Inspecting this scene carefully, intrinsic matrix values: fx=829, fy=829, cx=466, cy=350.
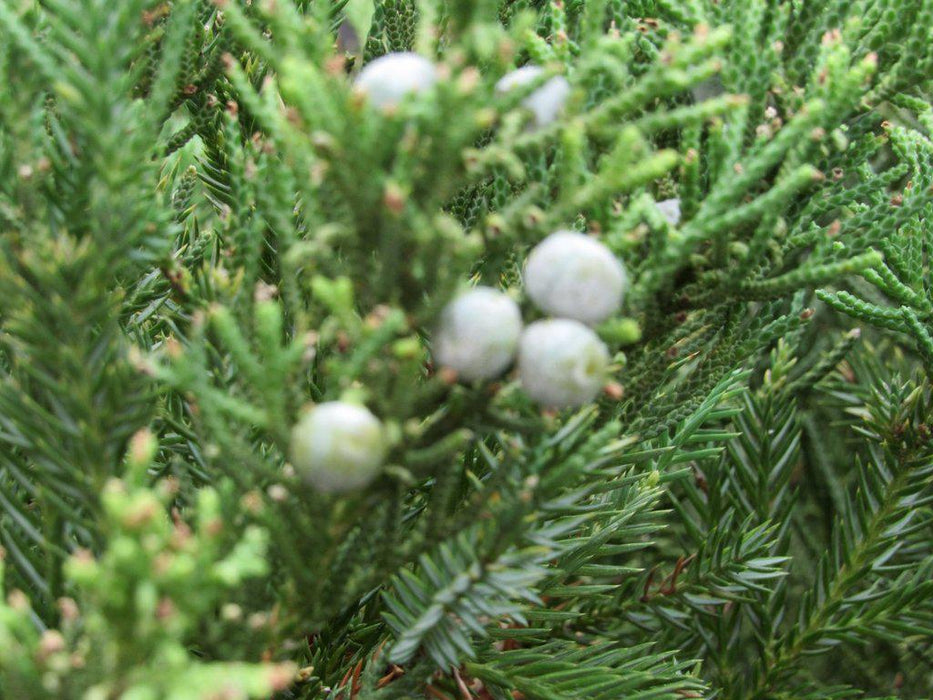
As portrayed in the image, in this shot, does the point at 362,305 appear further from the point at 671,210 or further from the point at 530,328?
the point at 671,210

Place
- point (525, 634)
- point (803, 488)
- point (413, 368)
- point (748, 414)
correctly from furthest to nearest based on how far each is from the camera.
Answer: point (803, 488) → point (748, 414) → point (525, 634) → point (413, 368)

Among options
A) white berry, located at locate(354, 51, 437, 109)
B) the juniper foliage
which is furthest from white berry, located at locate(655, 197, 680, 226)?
white berry, located at locate(354, 51, 437, 109)

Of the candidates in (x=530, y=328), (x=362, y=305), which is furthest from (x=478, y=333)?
(x=362, y=305)

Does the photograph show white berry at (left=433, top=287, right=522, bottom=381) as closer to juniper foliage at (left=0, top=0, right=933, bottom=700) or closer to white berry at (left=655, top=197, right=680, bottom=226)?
juniper foliage at (left=0, top=0, right=933, bottom=700)

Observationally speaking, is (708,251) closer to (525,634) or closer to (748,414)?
(525,634)

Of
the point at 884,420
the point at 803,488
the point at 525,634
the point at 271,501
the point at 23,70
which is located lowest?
the point at 803,488

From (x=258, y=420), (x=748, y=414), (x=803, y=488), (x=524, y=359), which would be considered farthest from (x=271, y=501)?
(x=803, y=488)

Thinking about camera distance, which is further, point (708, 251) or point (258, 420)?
point (708, 251)
